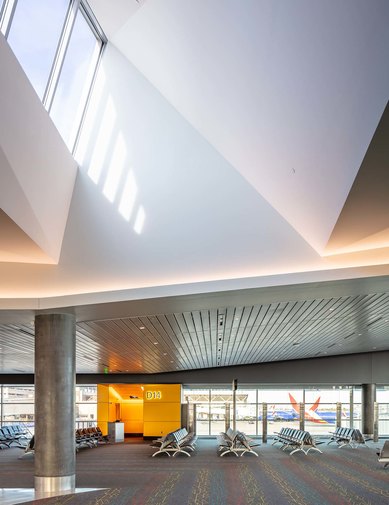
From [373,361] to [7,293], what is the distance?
2086cm

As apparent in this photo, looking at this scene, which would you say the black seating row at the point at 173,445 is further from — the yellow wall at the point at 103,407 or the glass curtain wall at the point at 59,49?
the glass curtain wall at the point at 59,49

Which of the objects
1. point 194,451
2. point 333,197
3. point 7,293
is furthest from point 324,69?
point 194,451

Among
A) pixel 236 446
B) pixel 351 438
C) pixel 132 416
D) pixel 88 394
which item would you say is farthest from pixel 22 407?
pixel 351 438

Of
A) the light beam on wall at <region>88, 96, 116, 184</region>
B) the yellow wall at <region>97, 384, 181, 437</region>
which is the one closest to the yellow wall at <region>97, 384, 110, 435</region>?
the yellow wall at <region>97, 384, 181, 437</region>

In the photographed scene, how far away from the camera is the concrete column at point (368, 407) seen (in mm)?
28469

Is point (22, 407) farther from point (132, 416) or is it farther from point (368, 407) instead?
point (368, 407)

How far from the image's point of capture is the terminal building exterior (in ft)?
19.3

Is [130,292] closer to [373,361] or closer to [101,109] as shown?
[101,109]

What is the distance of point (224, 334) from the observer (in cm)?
1659

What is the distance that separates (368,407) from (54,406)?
21.0m

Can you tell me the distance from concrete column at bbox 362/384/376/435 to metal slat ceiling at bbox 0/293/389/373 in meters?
3.63

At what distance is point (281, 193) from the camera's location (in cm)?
934

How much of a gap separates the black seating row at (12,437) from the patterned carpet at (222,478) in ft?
13.5

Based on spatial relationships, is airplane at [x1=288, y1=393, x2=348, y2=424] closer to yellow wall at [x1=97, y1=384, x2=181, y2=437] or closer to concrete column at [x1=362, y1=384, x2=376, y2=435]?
concrete column at [x1=362, y1=384, x2=376, y2=435]
